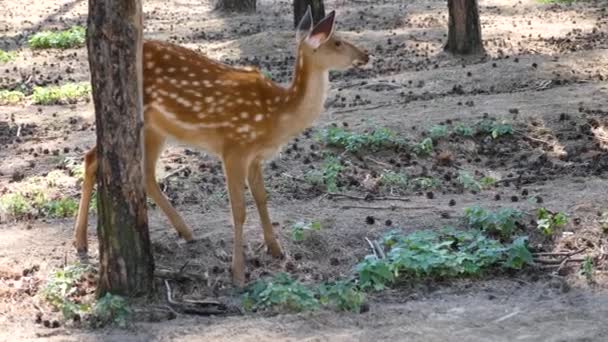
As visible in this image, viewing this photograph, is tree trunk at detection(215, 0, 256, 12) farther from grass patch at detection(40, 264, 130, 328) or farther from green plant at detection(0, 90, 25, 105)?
grass patch at detection(40, 264, 130, 328)

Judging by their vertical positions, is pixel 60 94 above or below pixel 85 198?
below

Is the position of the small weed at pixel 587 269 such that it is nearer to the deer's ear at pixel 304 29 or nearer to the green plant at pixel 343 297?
the green plant at pixel 343 297

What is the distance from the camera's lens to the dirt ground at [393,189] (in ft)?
19.1

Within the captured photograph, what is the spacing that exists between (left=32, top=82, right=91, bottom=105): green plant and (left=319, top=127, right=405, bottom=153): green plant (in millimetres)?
4038

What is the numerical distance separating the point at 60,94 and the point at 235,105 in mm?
6069

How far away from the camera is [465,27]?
45.1ft

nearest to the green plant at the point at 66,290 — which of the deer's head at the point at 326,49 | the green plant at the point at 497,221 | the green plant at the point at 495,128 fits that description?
the deer's head at the point at 326,49

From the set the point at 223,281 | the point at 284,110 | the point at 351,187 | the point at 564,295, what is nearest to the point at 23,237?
the point at 223,281

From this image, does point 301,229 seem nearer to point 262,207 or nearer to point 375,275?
Result: point 262,207

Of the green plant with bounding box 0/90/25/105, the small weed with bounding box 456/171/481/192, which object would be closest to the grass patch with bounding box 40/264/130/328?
the small weed with bounding box 456/171/481/192

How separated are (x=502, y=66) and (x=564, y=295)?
21.8 feet

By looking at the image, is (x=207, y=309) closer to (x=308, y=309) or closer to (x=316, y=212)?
(x=308, y=309)

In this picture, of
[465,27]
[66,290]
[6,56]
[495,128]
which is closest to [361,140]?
[495,128]

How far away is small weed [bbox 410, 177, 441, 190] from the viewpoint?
8.73 m
